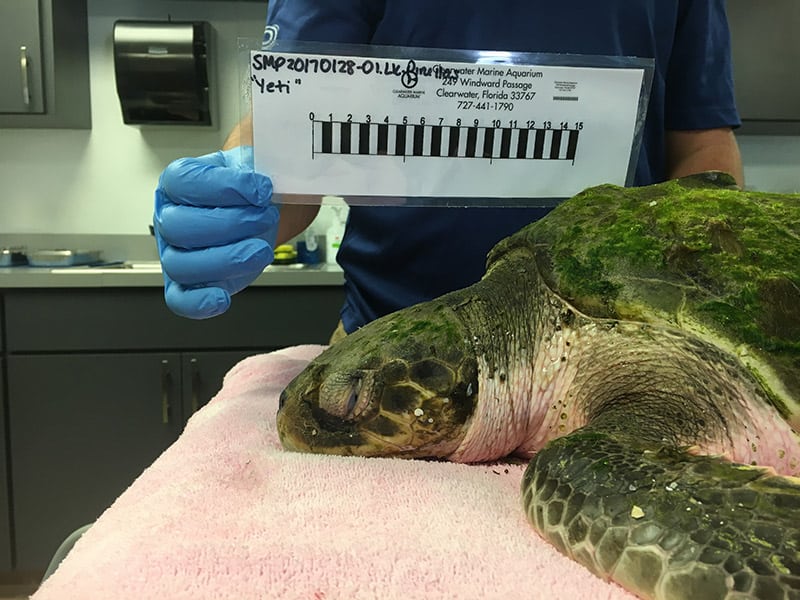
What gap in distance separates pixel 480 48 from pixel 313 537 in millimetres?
724

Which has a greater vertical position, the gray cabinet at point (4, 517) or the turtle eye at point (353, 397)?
the turtle eye at point (353, 397)

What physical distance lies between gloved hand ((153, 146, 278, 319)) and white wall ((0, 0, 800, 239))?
1.79 metres

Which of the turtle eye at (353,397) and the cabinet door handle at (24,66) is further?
the cabinet door handle at (24,66)

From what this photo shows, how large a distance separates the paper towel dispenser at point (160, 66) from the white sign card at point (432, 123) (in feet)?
5.78

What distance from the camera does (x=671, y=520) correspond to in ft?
1.16

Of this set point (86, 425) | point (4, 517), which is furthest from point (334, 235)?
point (4, 517)

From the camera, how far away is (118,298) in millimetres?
1857

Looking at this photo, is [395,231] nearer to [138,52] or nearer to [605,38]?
[605,38]

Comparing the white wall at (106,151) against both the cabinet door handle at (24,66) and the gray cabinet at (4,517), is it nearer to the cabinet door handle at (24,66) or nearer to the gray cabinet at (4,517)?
the cabinet door handle at (24,66)

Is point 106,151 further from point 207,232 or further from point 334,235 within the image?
point 207,232

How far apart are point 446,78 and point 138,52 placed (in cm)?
191

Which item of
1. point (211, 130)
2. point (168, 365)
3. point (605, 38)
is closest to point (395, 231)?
point (605, 38)

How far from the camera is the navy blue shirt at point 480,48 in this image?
87 cm

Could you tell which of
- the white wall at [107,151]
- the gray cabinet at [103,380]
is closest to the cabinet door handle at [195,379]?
the gray cabinet at [103,380]
